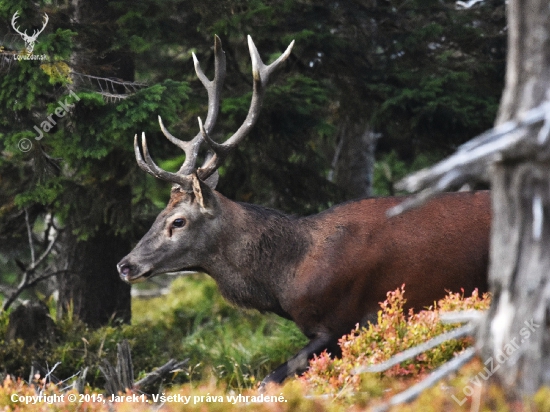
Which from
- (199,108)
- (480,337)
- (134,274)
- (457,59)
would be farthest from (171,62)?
(480,337)

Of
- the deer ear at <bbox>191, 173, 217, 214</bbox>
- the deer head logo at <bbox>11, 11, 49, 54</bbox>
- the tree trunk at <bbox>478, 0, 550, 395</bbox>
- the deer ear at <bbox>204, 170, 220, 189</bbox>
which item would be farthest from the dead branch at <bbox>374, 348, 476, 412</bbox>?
the deer head logo at <bbox>11, 11, 49, 54</bbox>

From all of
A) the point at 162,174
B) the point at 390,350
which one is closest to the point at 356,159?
the point at 162,174

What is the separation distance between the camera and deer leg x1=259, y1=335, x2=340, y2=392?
21.4 feet

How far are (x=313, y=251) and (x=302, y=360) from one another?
36.3 inches

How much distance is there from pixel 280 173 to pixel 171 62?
221cm

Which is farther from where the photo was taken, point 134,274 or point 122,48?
point 122,48

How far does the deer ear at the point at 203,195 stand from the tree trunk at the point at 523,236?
3.56 metres

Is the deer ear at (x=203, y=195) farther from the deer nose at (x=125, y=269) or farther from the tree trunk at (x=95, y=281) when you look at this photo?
the tree trunk at (x=95, y=281)

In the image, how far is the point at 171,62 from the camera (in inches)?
405

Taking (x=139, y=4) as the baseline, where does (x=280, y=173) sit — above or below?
below

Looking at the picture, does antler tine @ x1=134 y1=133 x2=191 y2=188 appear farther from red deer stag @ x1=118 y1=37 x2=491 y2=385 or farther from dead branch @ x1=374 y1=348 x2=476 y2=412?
dead branch @ x1=374 y1=348 x2=476 y2=412

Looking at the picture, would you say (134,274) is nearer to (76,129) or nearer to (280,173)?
(76,129)

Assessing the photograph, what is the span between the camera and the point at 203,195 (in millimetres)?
7062

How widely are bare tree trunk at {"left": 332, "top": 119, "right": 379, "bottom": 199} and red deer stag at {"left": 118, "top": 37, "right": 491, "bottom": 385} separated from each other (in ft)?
11.1
